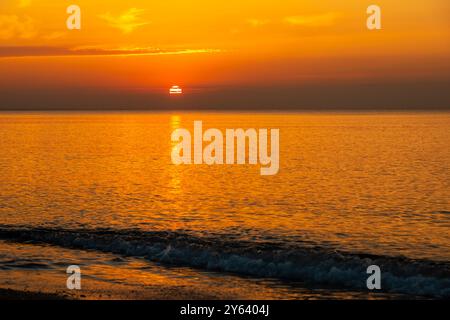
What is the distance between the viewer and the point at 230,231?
1329 inches

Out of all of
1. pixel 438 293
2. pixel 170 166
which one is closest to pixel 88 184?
pixel 170 166

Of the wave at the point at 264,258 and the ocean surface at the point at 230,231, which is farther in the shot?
the wave at the point at 264,258

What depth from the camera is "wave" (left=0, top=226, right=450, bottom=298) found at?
77.6ft

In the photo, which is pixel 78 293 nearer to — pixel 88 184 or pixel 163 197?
pixel 163 197

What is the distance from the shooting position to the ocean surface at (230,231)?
23266 millimetres

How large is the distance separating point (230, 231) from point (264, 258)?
690cm

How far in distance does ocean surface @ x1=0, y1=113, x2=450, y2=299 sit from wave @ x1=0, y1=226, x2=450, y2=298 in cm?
5

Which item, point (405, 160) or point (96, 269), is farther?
point (405, 160)

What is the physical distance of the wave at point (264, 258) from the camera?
77.6 ft

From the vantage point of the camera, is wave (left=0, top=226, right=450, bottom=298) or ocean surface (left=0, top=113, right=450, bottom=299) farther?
wave (left=0, top=226, right=450, bottom=298)

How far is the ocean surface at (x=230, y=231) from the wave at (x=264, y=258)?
2.2 inches
